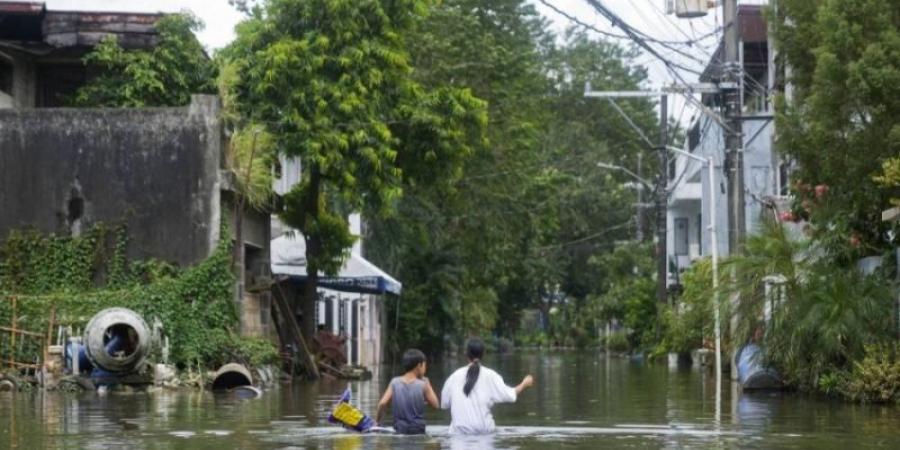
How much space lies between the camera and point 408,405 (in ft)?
62.5

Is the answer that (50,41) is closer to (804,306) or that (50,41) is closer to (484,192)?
(484,192)

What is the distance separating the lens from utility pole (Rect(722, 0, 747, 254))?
126ft

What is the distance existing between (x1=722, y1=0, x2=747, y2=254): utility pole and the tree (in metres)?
6.72

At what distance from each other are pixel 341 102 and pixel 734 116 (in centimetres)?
906

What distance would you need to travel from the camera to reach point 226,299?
3694 cm

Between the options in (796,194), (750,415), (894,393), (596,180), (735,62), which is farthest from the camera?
(596,180)

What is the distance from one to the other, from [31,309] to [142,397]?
560cm

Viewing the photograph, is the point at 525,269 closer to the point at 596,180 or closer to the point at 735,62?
the point at 596,180

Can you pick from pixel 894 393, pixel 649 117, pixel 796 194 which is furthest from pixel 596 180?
pixel 894 393

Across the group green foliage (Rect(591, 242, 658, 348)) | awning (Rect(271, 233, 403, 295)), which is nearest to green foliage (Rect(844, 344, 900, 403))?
awning (Rect(271, 233, 403, 295))

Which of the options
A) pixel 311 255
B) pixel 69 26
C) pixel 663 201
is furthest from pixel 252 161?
pixel 663 201

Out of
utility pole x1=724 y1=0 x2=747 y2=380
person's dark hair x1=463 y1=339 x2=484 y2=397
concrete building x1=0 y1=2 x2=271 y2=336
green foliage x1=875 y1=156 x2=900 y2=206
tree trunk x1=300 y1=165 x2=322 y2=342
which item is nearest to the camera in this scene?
person's dark hair x1=463 y1=339 x2=484 y2=397

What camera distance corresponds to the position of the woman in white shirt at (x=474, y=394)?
60.1ft

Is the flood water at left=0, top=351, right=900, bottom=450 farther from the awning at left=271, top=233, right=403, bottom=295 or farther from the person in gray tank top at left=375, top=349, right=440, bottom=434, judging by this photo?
the awning at left=271, top=233, right=403, bottom=295
